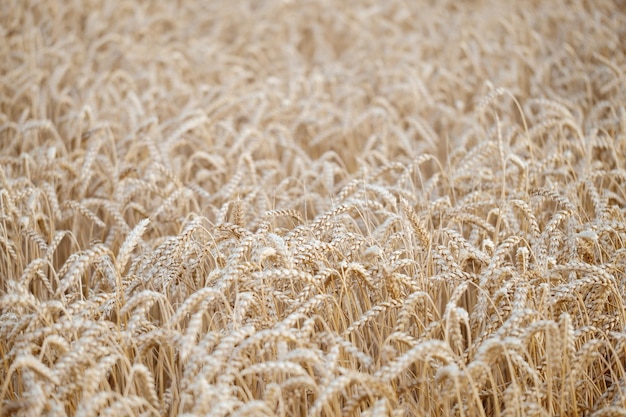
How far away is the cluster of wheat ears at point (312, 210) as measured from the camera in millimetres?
1519

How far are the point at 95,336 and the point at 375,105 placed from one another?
280 cm

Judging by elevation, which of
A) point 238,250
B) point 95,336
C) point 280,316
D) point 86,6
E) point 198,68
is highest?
point 86,6

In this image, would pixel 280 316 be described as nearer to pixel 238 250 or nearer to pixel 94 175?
pixel 238 250

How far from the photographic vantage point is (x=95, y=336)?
1603 millimetres

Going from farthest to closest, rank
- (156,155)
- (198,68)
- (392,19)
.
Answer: (392,19), (198,68), (156,155)

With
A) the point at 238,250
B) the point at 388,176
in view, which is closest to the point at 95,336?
the point at 238,250

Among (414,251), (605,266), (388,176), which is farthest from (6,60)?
(605,266)

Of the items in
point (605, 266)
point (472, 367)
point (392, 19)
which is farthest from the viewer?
point (392, 19)

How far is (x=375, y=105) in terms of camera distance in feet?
12.9

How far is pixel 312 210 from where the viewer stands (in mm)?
2600

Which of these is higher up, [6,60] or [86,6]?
[86,6]

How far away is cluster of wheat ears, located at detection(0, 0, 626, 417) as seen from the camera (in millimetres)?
1519

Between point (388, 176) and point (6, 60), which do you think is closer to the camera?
point (388, 176)

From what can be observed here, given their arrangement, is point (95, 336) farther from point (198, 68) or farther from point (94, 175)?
point (198, 68)
